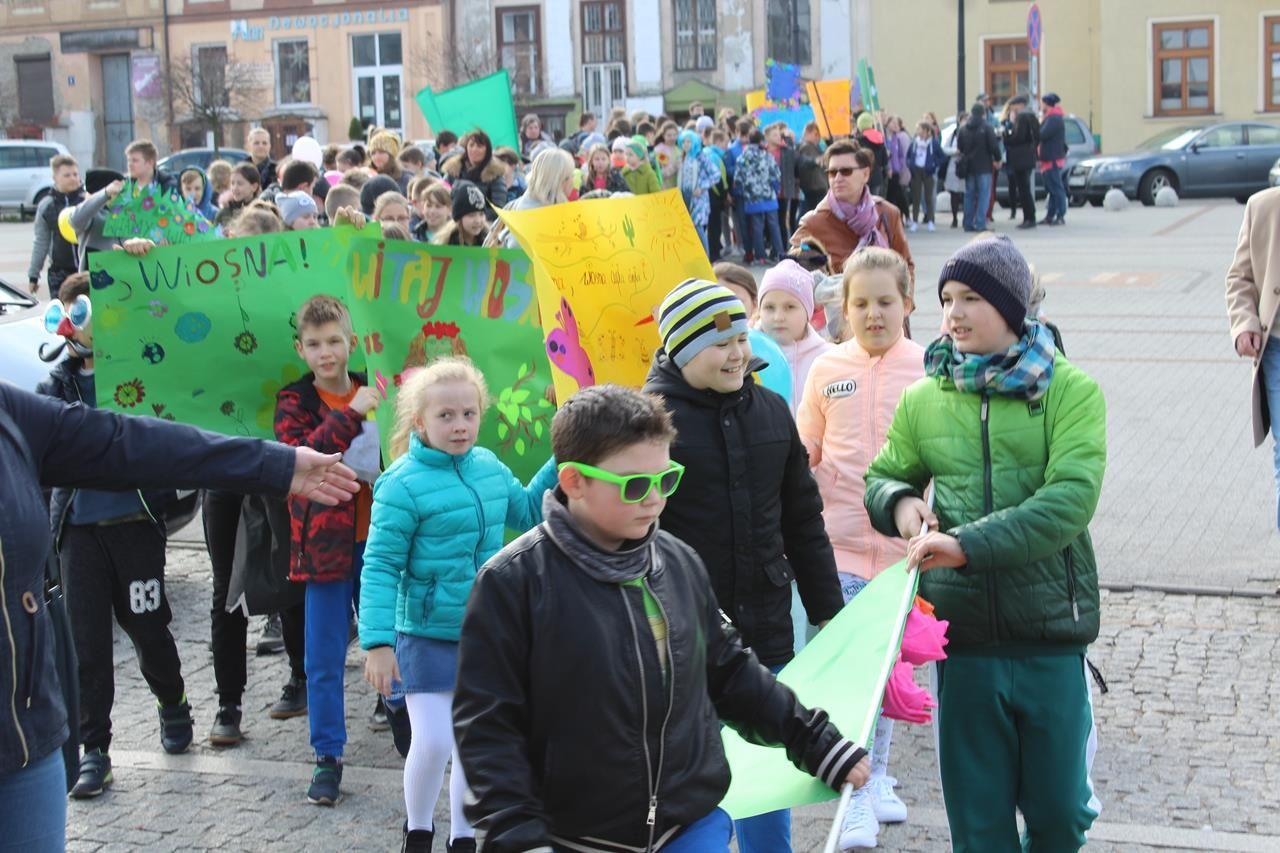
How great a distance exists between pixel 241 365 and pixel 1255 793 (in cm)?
399

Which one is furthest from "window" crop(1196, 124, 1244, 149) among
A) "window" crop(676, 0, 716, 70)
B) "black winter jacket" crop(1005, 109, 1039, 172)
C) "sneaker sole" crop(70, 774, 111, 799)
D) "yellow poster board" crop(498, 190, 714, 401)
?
"sneaker sole" crop(70, 774, 111, 799)

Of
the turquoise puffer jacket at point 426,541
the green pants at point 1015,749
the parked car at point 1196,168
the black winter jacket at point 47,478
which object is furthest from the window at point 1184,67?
the black winter jacket at point 47,478

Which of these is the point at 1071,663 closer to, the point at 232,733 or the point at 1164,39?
the point at 232,733

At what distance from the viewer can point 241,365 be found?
6.41 metres

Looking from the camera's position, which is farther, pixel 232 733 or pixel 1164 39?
pixel 1164 39

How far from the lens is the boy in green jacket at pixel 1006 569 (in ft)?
13.3

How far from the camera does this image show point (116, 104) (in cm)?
5606

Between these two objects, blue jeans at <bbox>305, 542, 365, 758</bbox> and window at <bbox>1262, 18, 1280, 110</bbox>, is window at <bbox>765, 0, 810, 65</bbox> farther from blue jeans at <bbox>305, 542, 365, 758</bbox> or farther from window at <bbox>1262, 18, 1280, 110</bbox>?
blue jeans at <bbox>305, 542, 365, 758</bbox>

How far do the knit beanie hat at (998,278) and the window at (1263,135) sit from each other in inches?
1158

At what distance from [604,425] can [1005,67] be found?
4485cm

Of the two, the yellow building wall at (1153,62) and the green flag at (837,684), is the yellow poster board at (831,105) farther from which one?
the yellow building wall at (1153,62)

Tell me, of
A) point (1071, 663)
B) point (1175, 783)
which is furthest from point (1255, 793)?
point (1071, 663)

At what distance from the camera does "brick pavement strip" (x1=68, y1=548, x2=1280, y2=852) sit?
17.1 feet

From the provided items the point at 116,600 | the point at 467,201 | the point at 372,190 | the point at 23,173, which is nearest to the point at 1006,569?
the point at 116,600
